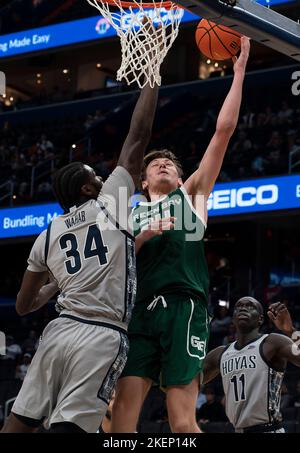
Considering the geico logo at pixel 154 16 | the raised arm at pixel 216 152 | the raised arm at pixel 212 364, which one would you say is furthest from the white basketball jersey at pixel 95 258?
the raised arm at pixel 212 364

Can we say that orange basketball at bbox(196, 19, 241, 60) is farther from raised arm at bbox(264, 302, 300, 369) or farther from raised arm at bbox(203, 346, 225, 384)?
raised arm at bbox(203, 346, 225, 384)

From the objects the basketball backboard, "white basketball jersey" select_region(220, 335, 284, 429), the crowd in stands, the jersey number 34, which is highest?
the crowd in stands

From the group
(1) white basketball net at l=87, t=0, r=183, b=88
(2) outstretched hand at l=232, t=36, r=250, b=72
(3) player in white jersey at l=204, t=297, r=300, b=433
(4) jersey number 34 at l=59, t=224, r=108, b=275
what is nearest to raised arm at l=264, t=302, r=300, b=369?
(3) player in white jersey at l=204, t=297, r=300, b=433

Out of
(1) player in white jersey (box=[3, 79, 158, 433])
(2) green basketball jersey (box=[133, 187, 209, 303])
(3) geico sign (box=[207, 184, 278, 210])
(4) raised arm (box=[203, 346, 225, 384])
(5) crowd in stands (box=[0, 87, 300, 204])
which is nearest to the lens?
(1) player in white jersey (box=[3, 79, 158, 433])

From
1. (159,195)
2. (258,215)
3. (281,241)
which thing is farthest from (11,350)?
(159,195)

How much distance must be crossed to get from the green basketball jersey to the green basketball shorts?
6 cm

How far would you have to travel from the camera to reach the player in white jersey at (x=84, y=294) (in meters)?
3.84

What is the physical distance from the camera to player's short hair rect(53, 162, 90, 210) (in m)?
4.16

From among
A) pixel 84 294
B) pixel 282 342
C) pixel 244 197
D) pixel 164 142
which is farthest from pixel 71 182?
pixel 164 142

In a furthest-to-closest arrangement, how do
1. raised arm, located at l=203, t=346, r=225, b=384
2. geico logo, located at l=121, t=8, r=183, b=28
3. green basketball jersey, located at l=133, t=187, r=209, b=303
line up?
raised arm, located at l=203, t=346, r=225, b=384 < geico logo, located at l=121, t=8, r=183, b=28 < green basketball jersey, located at l=133, t=187, r=209, b=303

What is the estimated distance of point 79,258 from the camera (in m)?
4.04

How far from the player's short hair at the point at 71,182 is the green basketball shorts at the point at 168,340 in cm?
65
